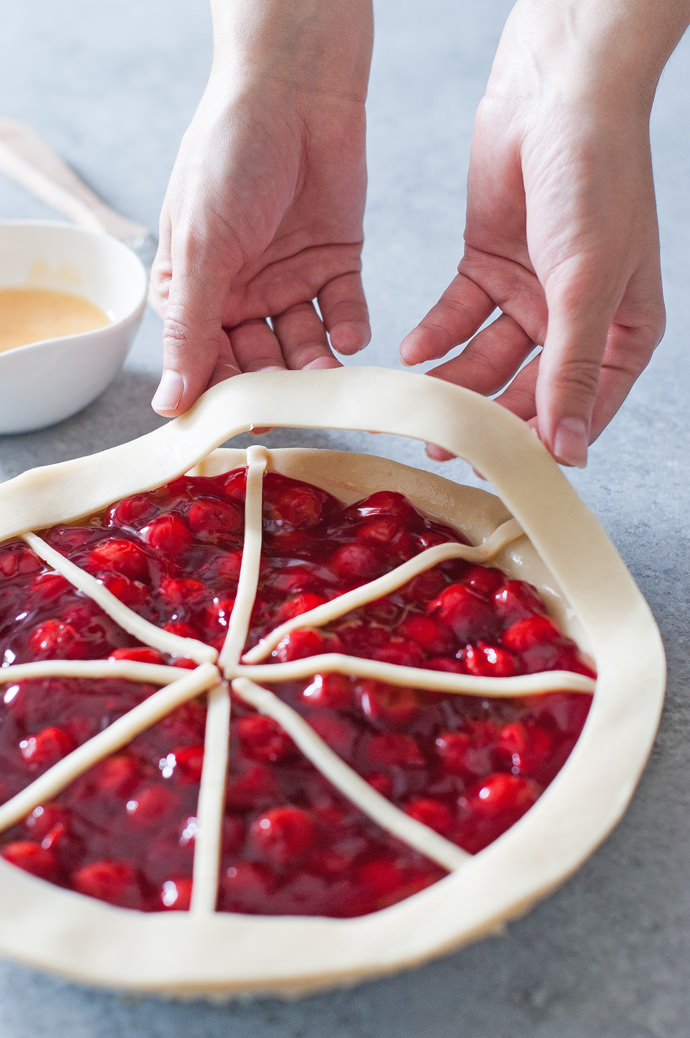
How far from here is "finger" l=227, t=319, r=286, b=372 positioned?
5.76ft

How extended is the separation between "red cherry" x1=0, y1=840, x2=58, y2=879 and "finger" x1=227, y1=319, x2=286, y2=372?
936 millimetres

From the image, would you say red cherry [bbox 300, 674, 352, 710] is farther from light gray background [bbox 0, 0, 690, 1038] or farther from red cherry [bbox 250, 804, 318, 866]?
light gray background [bbox 0, 0, 690, 1038]

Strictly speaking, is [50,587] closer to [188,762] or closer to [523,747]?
[188,762]

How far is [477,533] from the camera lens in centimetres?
145

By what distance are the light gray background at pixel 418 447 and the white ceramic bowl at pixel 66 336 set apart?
0.27 ft

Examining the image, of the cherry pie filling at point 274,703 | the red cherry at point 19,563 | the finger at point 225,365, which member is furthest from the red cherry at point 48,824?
the finger at point 225,365

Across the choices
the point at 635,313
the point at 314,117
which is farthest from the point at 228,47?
the point at 635,313

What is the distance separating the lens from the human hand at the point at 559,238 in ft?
4.25

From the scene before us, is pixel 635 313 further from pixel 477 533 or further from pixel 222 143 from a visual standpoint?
pixel 222 143

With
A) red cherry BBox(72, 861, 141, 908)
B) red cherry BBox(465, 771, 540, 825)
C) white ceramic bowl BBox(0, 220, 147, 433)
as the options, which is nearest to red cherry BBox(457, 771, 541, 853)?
red cherry BBox(465, 771, 540, 825)

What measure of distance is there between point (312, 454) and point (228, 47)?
792mm

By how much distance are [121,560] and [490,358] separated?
28.6 inches

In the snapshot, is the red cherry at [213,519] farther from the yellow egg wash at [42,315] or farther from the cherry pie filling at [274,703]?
the yellow egg wash at [42,315]

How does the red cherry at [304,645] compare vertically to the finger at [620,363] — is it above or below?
below
